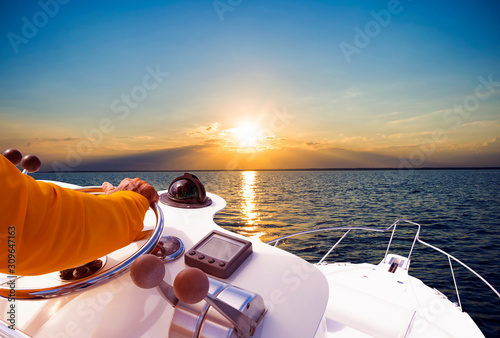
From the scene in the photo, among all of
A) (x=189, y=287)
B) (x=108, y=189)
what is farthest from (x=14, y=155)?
(x=189, y=287)

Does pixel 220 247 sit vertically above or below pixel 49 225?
below

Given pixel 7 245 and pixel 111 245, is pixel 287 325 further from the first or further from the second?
pixel 7 245

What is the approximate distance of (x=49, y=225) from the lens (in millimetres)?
575

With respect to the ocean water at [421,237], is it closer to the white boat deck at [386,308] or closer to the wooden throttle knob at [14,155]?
the white boat deck at [386,308]

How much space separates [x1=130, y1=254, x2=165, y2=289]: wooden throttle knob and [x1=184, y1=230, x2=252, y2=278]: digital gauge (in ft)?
1.45

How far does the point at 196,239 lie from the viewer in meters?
1.16

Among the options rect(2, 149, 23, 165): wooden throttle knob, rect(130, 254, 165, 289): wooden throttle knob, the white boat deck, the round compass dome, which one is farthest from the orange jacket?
the white boat deck

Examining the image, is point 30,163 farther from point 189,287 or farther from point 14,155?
point 189,287

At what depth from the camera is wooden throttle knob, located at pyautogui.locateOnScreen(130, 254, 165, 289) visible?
17.9 inches

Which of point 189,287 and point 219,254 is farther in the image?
point 219,254

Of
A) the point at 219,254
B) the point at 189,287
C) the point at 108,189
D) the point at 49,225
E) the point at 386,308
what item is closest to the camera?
the point at 189,287

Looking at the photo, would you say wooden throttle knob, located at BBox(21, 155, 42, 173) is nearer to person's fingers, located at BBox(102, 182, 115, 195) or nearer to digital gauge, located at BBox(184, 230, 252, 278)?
person's fingers, located at BBox(102, 182, 115, 195)

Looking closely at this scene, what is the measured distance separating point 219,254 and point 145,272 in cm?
52

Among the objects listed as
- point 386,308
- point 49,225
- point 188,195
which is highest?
point 49,225
